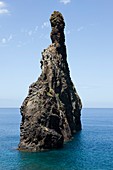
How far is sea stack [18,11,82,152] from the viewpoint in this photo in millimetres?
100250

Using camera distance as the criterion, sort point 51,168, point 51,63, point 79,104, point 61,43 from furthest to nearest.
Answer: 1. point 79,104
2. point 61,43
3. point 51,63
4. point 51,168

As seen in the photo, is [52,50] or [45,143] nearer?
[45,143]

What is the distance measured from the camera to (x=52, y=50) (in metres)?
146

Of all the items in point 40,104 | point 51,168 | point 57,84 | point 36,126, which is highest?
point 57,84

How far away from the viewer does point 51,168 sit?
75.3 metres

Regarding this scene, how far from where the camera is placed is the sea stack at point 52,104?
3947 inches

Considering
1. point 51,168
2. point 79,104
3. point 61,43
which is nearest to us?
point 51,168

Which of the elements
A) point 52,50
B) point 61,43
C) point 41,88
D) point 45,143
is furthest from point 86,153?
point 61,43

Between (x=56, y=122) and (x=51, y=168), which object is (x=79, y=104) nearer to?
(x=56, y=122)

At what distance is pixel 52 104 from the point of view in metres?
110

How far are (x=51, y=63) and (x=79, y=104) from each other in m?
44.4

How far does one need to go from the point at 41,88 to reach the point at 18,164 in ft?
130

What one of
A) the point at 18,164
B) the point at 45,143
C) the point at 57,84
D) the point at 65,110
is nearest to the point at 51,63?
the point at 57,84

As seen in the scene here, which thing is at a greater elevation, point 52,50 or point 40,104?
point 52,50
